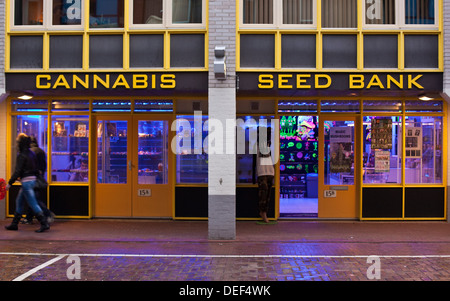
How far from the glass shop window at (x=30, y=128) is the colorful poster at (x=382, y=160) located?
27.0ft

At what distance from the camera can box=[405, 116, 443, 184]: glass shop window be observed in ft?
37.7

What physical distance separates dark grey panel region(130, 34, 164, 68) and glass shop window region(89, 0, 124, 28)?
0.68 m

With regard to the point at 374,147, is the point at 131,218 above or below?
below

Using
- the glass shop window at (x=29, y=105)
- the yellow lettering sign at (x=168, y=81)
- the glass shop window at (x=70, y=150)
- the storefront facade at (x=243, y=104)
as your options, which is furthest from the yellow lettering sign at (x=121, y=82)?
the glass shop window at (x=29, y=105)

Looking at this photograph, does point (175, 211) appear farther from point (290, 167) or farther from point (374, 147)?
point (374, 147)

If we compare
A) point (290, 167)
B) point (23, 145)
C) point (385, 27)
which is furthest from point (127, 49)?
point (385, 27)

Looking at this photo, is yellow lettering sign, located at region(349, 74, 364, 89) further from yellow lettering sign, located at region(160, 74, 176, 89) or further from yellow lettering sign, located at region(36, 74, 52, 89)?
yellow lettering sign, located at region(36, 74, 52, 89)

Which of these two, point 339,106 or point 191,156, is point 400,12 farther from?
point 191,156

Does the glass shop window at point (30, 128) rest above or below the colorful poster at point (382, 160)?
above

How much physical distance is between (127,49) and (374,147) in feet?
20.7

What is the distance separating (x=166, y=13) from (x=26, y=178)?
15.4ft

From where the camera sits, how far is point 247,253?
8.34m

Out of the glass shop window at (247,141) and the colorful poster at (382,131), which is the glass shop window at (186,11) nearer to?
the glass shop window at (247,141)

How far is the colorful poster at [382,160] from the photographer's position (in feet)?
38.0
